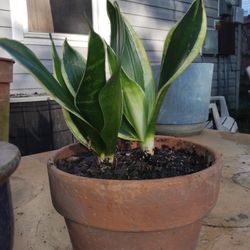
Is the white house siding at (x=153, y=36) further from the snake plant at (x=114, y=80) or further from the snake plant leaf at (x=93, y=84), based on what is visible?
the snake plant leaf at (x=93, y=84)

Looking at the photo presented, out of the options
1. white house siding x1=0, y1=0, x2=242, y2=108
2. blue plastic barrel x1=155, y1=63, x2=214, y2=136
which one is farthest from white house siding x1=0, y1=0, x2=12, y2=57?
blue plastic barrel x1=155, y1=63, x2=214, y2=136

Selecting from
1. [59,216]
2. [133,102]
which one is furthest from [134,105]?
[59,216]

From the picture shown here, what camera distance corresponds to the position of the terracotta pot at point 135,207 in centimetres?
57

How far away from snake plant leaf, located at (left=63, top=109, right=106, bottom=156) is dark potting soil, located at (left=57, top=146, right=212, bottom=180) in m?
0.03

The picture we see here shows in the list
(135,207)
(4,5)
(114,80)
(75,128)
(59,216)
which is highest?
(4,5)

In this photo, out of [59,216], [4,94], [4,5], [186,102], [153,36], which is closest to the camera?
[59,216]

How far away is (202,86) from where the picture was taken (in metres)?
2.27

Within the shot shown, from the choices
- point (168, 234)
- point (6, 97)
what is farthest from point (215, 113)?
point (168, 234)

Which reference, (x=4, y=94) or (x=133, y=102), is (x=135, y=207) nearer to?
(x=133, y=102)

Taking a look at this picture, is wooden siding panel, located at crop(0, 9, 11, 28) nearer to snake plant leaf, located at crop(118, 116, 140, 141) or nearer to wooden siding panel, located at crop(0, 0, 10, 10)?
wooden siding panel, located at crop(0, 0, 10, 10)

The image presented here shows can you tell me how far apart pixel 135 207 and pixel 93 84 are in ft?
0.75

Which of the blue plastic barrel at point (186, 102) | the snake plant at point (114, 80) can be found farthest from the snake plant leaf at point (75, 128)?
the blue plastic barrel at point (186, 102)

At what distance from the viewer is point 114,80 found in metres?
0.55

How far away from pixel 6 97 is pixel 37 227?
0.68m
